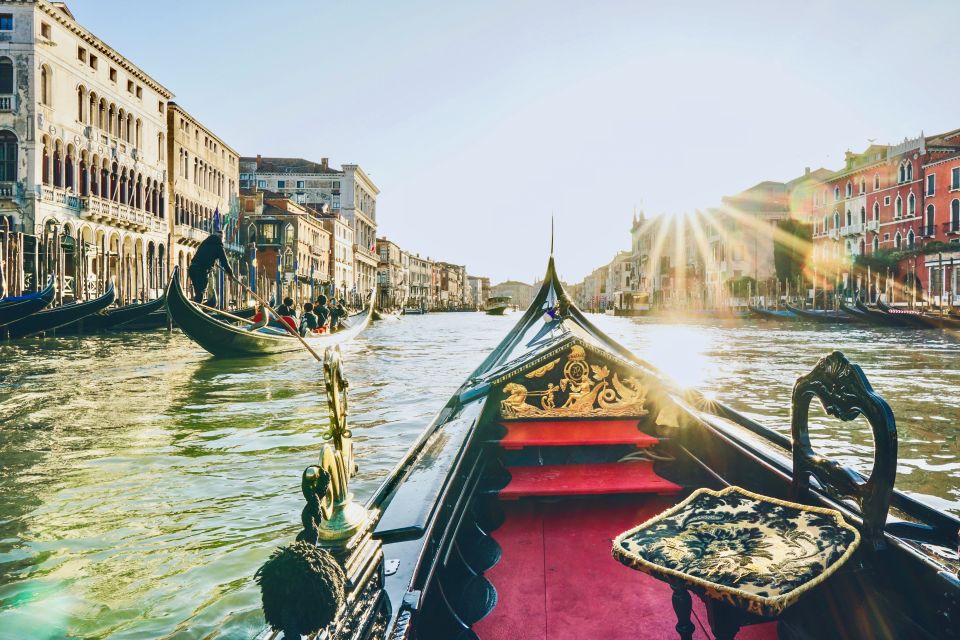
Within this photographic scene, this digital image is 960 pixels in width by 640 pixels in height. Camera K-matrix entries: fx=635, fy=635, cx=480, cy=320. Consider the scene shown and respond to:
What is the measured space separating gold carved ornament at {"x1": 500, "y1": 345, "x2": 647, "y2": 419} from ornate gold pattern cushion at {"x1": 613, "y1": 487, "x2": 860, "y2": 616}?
920mm

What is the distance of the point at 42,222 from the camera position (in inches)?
493

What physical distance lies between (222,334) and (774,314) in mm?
19736

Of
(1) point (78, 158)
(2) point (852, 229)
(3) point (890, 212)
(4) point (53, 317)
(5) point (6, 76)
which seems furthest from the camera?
(2) point (852, 229)

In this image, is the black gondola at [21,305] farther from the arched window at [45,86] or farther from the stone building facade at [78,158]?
the arched window at [45,86]

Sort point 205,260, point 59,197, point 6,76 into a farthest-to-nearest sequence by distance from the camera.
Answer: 1. point 59,197
2. point 6,76
3. point 205,260

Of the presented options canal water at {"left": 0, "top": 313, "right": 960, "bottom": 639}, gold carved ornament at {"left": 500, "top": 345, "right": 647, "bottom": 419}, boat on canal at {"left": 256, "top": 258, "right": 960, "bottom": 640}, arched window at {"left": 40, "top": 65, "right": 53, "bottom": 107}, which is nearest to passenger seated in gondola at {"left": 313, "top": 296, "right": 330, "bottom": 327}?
canal water at {"left": 0, "top": 313, "right": 960, "bottom": 639}

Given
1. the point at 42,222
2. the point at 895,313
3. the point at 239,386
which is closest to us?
the point at 239,386

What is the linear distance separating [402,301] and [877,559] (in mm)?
52020

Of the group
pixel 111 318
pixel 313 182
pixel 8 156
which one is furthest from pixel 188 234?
pixel 313 182

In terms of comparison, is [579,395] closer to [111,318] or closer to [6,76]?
[111,318]

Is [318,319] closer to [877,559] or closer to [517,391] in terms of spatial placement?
[517,391]

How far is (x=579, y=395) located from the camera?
2168mm

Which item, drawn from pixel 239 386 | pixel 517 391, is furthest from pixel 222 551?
pixel 239 386

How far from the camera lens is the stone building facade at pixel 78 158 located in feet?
40.1
